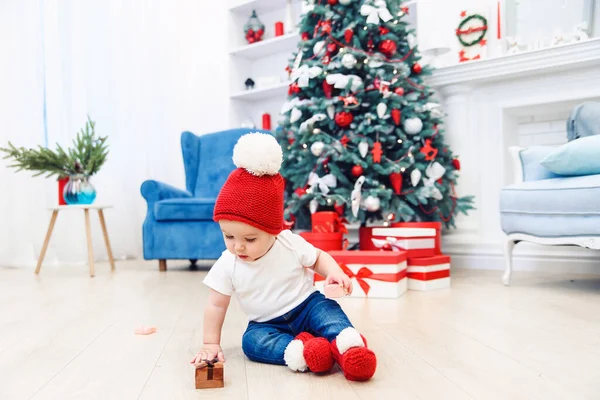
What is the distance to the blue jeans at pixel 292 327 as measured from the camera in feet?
4.09

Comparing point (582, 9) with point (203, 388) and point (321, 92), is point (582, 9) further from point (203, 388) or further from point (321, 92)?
point (203, 388)

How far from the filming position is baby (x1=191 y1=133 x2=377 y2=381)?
1.17 meters

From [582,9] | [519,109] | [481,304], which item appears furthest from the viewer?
[519,109]

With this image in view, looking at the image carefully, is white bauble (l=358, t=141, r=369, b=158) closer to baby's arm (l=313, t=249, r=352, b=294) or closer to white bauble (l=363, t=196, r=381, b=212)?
white bauble (l=363, t=196, r=381, b=212)

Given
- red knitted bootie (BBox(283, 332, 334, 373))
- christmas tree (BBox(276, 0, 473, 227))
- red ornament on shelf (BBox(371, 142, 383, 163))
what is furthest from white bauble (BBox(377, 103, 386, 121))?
red knitted bootie (BBox(283, 332, 334, 373))

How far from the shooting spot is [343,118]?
9.50 ft

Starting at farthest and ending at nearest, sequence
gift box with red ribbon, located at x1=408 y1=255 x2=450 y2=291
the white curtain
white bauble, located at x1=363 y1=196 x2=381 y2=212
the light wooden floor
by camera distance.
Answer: the white curtain, white bauble, located at x1=363 y1=196 x2=381 y2=212, gift box with red ribbon, located at x1=408 y1=255 x2=450 y2=291, the light wooden floor

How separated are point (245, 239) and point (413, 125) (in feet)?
6.30

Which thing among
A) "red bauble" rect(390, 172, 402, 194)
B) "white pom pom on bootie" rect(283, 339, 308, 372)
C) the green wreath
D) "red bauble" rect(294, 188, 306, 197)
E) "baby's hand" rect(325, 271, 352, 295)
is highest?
the green wreath

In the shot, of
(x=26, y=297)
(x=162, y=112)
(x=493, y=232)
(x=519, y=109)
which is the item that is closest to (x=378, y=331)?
(x=26, y=297)

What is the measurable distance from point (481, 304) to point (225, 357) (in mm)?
1072

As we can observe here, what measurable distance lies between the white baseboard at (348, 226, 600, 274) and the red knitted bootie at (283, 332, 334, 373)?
2.19 meters

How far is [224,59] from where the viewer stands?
461 cm

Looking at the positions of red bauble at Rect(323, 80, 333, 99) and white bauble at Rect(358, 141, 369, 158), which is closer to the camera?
white bauble at Rect(358, 141, 369, 158)
